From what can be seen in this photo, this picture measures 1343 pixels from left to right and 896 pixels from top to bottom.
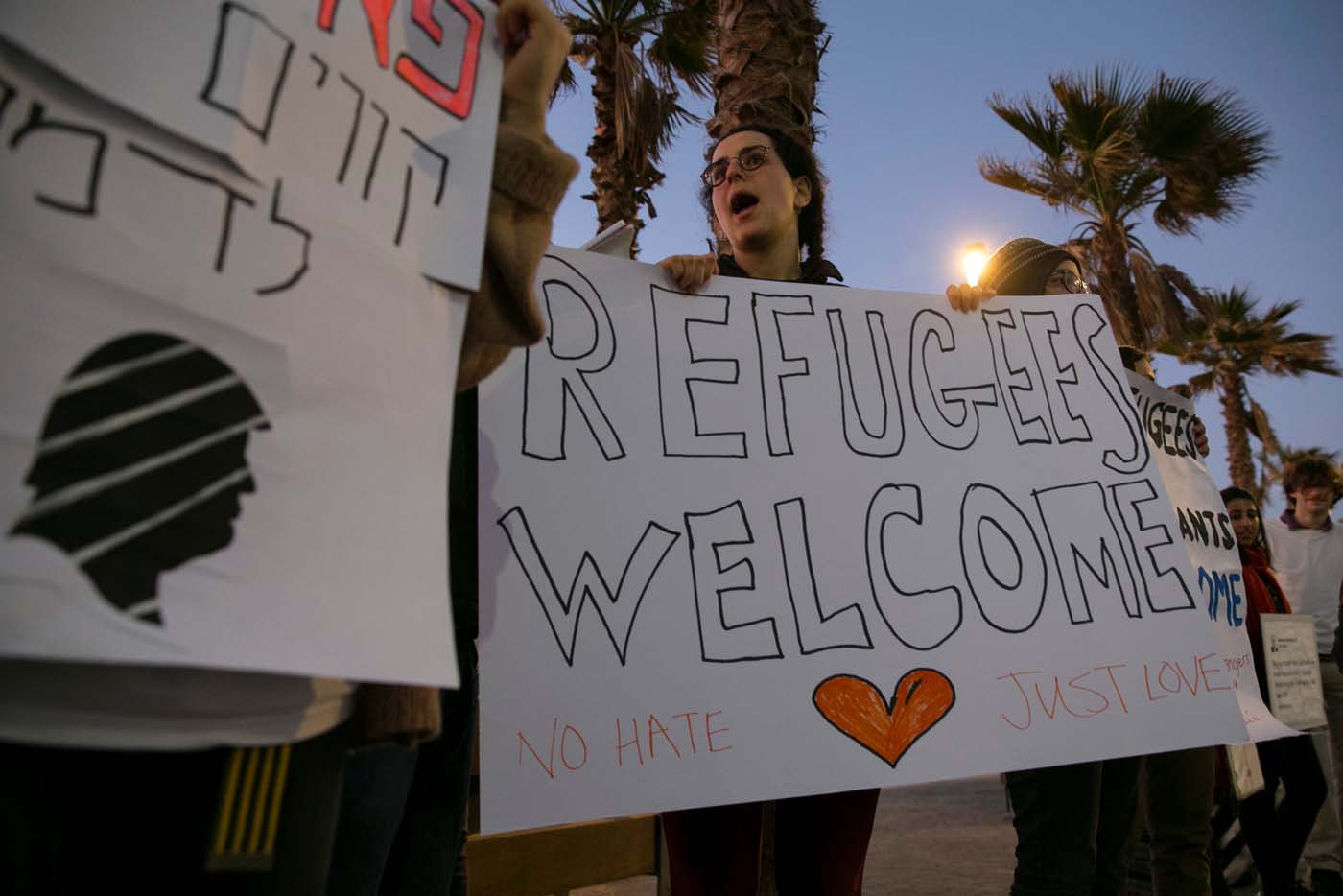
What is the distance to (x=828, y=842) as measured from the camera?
6.13 ft

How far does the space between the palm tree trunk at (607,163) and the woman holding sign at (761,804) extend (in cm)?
432

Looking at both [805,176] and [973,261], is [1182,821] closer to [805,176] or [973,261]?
[973,261]

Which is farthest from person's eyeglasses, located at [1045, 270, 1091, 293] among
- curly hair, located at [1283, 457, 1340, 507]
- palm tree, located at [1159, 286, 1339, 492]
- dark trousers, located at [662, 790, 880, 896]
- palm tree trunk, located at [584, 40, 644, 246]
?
palm tree, located at [1159, 286, 1339, 492]

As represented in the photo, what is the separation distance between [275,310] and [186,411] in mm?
137

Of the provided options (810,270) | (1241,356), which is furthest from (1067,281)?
(1241,356)

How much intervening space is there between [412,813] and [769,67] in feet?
10.8

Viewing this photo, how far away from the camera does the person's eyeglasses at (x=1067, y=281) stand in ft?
9.32

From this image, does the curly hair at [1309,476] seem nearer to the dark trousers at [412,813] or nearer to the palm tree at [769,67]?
the palm tree at [769,67]

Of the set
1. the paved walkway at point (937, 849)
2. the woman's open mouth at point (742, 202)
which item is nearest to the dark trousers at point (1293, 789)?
Result: the paved walkway at point (937, 849)

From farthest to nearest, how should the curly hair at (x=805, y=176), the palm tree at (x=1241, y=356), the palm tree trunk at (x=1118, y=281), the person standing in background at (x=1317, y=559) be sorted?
1. the palm tree at (x=1241, y=356)
2. the palm tree trunk at (x=1118, y=281)
3. the person standing in background at (x=1317, y=559)
4. the curly hair at (x=805, y=176)

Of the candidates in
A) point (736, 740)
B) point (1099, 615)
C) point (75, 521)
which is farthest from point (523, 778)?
point (1099, 615)

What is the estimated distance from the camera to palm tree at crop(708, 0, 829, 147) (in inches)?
151

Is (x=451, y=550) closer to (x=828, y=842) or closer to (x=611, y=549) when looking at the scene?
(x=611, y=549)

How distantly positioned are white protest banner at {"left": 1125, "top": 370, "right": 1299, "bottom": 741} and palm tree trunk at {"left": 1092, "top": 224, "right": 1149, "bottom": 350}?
8.33 m
